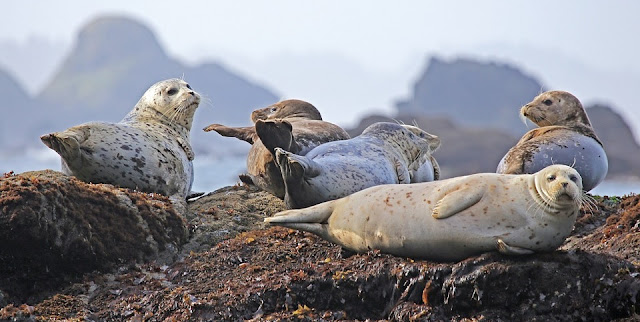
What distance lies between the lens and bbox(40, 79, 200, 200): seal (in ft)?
31.4

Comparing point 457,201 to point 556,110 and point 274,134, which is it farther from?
point 556,110

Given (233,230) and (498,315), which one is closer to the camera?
(498,315)

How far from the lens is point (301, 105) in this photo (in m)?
12.4

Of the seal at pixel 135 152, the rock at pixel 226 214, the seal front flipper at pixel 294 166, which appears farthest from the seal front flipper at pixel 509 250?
the seal at pixel 135 152

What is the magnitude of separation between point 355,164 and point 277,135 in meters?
0.76

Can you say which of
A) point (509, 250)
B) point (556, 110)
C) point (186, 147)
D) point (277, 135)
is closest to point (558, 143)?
point (556, 110)

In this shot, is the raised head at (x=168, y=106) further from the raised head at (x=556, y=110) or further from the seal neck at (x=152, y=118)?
the raised head at (x=556, y=110)

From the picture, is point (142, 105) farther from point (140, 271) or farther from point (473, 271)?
point (473, 271)

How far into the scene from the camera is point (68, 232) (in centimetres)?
752

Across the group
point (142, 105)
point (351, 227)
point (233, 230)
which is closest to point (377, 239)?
point (351, 227)

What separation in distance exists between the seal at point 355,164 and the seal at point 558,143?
972 mm

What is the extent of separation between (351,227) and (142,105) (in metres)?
4.77

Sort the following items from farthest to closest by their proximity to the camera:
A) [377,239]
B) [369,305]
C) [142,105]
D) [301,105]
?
1. [301,105]
2. [142,105]
3. [377,239]
4. [369,305]

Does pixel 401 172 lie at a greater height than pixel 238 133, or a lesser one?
lesser
